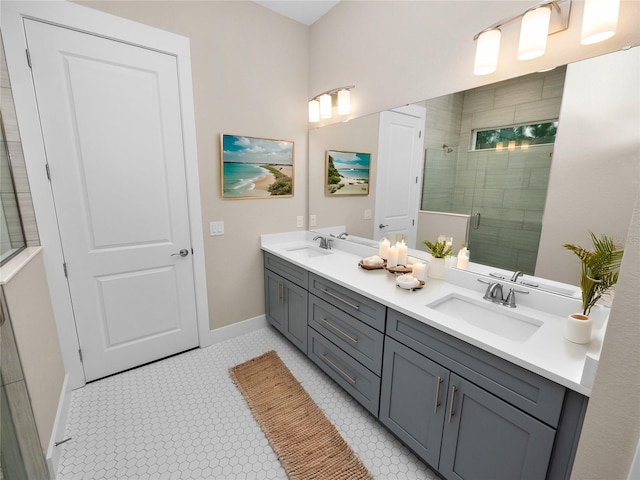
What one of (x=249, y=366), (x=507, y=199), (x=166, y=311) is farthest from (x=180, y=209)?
(x=507, y=199)

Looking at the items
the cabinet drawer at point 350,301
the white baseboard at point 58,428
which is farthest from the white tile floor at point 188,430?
the cabinet drawer at point 350,301

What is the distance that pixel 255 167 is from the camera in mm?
2471

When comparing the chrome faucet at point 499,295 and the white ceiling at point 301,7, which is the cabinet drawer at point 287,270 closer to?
the chrome faucet at point 499,295

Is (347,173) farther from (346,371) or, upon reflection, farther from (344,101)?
(346,371)

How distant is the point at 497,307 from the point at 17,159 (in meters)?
2.70

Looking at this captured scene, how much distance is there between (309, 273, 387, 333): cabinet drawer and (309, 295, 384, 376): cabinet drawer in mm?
34

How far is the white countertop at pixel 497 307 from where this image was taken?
3.13 feet

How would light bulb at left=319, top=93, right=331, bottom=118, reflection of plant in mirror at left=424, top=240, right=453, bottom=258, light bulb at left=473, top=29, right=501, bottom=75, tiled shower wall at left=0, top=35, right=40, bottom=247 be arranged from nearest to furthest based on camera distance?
light bulb at left=473, top=29, right=501, bottom=75 → tiled shower wall at left=0, top=35, right=40, bottom=247 → reflection of plant in mirror at left=424, top=240, right=453, bottom=258 → light bulb at left=319, top=93, right=331, bottom=118

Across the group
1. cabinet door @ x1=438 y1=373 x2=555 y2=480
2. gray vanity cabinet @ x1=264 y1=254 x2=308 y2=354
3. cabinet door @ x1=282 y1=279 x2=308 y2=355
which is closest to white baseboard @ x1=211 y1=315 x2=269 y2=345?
gray vanity cabinet @ x1=264 y1=254 x2=308 y2=354

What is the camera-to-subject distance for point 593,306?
122 cm

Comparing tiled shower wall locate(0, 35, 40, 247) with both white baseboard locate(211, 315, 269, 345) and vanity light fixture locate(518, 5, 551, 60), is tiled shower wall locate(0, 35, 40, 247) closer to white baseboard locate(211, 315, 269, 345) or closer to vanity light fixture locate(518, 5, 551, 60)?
white baseboard locate(211, 315, 269, 345)

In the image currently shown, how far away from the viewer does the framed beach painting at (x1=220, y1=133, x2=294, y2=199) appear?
2330 millimetres

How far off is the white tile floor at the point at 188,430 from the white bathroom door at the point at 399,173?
122 cm

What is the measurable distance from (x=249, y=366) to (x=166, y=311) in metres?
0.79
